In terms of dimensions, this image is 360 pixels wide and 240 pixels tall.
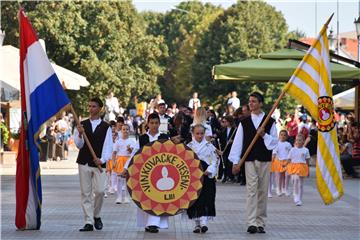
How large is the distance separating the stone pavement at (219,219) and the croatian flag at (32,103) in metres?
0.66

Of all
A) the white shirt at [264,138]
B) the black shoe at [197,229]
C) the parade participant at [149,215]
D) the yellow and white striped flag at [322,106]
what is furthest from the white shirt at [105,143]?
the yellow and white striped flag at [322,106]

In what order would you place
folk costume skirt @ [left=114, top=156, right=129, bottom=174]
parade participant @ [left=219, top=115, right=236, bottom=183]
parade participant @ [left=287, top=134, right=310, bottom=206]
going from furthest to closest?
parade participant @ [left=219, top=115, right=236, bottom=183], folk costume skirt @ [left=114, top=156, right=129, bottom=174], parade participant @ [left=287, top=134, right=310, bottom=206]

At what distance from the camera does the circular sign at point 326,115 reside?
13.4 meters

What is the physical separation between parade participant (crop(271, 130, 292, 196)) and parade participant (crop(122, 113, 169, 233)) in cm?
712

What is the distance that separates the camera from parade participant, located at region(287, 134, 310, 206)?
64.1 feet

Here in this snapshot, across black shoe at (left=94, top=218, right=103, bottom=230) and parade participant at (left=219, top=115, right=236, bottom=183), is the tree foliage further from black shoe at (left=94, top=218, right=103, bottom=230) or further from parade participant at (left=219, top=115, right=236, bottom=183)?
black shoe at (left=94, top=218, right=103, bottom=230)

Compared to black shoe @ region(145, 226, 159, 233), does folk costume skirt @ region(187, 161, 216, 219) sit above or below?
above

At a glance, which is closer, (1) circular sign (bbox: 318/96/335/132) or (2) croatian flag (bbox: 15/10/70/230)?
(1) circular sign (bbox: 318/96/335/132)

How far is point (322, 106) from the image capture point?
44.5 feet

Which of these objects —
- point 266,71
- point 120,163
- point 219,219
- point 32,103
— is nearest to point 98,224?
point 32,103

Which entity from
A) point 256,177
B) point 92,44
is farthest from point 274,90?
point 256,177

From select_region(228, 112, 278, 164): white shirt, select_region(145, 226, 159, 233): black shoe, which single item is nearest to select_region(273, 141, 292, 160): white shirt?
select_region(228, 112, 278, 164): white shirt

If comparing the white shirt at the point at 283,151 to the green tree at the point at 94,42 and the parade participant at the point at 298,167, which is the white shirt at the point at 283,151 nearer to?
the parade participant at the point at 298,167

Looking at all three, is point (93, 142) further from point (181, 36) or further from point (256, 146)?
point (181, 36)
